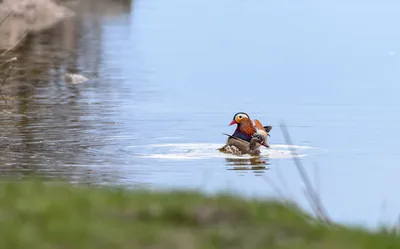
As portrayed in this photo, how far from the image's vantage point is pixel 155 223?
6.62 m

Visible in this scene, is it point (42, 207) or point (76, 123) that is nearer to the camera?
point (42, 207)

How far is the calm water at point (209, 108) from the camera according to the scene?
1759cm

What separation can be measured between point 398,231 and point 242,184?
28.9 feet

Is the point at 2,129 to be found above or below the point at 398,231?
below

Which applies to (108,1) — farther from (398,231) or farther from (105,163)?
(398,231)

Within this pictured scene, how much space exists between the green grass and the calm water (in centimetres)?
139

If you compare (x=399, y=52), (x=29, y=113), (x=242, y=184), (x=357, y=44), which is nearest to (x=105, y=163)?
(x=242, y=184)

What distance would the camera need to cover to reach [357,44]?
44.3m

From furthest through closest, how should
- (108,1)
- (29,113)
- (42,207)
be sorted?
(108,1) < (29,113) < (42,207)

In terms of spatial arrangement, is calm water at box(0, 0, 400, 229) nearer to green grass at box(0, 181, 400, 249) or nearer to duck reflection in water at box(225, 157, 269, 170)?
duck reflection in water at box(225, 157, 269, 170)

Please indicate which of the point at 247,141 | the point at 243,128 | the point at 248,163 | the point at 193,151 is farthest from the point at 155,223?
the point at 243,128

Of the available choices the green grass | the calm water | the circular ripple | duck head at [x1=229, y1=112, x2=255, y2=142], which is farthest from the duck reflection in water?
the green grass

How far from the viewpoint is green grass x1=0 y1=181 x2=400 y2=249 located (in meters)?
6.07

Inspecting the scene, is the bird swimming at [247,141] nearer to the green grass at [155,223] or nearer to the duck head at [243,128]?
the duck head at [243,128]
